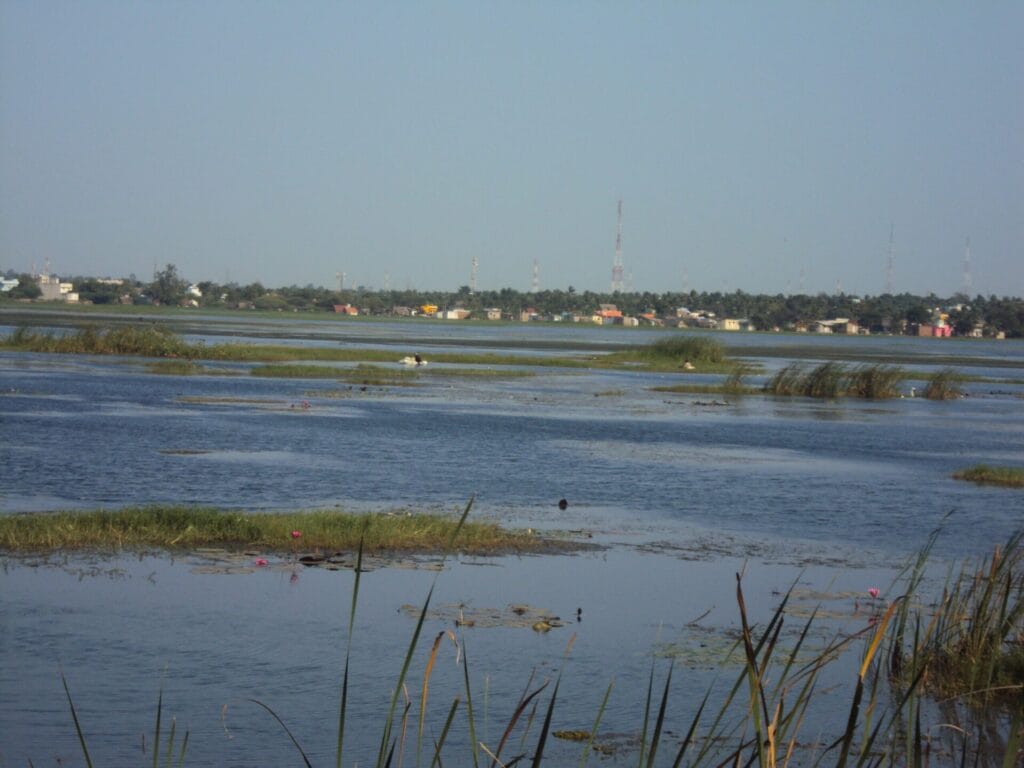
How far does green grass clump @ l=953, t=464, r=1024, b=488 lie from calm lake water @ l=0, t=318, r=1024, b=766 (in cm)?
81

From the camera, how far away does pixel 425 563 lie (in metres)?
15.4

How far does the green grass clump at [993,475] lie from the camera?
26844 mm

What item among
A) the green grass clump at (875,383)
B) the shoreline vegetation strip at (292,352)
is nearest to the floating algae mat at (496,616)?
the green grass clump at (875,383)

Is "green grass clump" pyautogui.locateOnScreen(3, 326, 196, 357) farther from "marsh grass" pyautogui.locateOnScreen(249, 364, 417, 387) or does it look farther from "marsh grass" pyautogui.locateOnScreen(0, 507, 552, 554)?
"marsh grass" pyautogui.locateOnScreen(0, 507, 552, 554)

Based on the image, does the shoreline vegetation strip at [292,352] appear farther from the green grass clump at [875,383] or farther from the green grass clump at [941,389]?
the green grass clump at [875,383]

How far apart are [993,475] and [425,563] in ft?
52.8

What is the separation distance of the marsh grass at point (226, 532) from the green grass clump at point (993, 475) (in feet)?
44.0

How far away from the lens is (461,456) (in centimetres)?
2681

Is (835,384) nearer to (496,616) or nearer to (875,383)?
(875,383)

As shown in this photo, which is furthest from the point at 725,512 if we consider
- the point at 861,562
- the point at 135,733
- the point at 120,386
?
the point at 120,386

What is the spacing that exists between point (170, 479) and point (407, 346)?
212 ft

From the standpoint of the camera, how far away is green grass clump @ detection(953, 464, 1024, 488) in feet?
88.1

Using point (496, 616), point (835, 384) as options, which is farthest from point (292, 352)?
point (496, 616)

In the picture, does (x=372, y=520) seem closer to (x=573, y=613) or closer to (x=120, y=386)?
(x=573, y=613)
